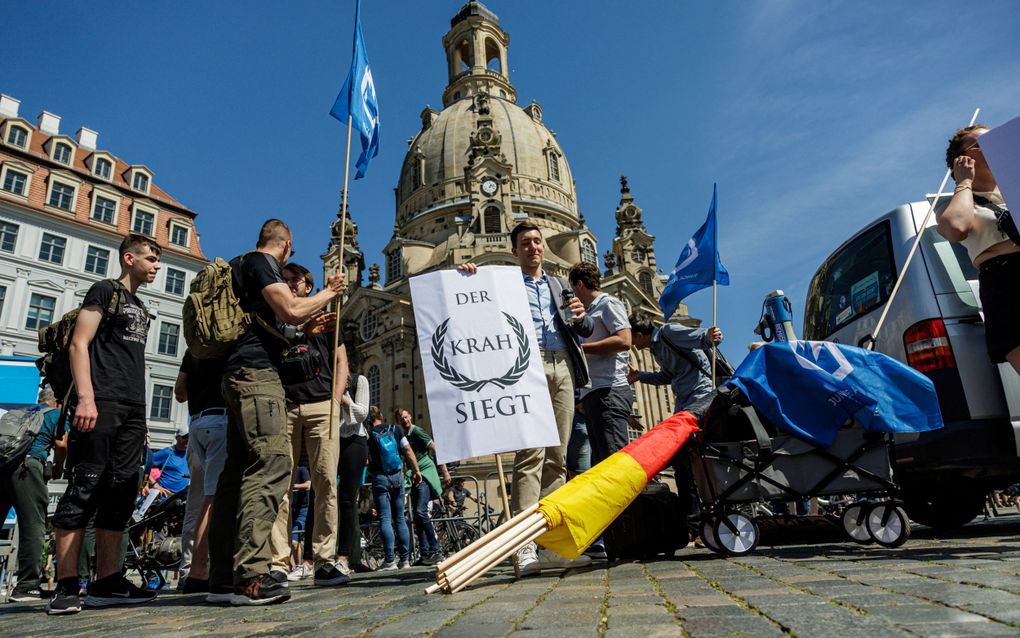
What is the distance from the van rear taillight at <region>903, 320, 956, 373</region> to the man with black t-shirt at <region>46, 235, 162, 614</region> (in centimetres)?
658

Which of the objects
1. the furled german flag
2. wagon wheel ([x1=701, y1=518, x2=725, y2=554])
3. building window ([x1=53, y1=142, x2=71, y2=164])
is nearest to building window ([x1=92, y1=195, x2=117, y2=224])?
building window ([x1=53, y1=142, x2=71, y2=164])

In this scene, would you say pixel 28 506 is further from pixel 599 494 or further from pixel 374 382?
pixel 374 382

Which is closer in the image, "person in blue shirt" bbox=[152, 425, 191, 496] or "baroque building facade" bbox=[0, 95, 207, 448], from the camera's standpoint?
"person in blue shirt" bbox=[152, 425, 191, 496]

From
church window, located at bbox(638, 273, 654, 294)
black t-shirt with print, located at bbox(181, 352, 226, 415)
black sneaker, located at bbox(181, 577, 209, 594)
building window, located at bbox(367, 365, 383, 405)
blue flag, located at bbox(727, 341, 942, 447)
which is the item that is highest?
church window, located at bbox(638, 273, 654, 294)

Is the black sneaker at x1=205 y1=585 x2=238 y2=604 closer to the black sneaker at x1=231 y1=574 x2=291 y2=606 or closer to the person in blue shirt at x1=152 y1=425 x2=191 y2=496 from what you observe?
the black sneaker at x1=231 y1=574 x2=291 y2=606

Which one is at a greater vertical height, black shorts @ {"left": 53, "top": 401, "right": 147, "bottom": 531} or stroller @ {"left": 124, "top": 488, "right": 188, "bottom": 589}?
black shorts @ {"left": 53, "top": 401, "right": 147, "bottom": 531}

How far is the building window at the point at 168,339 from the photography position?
103 feet

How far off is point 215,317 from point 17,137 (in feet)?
120

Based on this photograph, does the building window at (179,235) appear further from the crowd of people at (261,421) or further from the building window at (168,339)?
the crowd of people at (261,421)

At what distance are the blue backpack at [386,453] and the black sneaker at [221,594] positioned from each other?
409cm

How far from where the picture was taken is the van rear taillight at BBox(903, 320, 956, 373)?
16.7 ft

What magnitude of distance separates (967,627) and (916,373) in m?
3.42

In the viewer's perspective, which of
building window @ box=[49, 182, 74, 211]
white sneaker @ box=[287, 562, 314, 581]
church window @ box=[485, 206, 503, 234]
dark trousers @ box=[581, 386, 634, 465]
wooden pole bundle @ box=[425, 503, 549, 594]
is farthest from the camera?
church window @ box=[485, 206, 503, 234]

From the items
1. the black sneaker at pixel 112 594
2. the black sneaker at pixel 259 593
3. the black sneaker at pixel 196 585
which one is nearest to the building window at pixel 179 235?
the black sneaker at pixel 196 585
